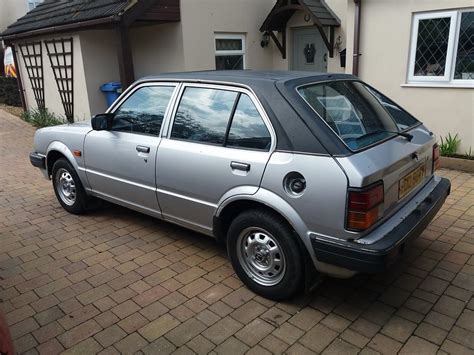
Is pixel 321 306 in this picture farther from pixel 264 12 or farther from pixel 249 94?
pixel 264 12

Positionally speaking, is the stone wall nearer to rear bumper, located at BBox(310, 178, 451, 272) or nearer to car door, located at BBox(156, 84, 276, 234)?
car door, located at BBox(156, 84, 276, 234)

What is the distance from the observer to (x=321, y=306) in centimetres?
308

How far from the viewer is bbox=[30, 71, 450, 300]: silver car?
2625 mm

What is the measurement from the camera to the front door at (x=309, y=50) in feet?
32.1

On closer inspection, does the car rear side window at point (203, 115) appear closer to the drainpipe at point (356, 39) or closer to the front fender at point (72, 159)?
the front fender at point (72, 159)

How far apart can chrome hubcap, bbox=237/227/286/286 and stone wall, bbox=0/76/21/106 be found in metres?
15.7

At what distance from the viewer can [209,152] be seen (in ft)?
10.8

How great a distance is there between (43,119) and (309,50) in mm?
7659

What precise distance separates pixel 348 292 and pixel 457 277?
0.95 metres

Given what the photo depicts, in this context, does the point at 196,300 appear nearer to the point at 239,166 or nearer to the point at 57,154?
the point at 239,166

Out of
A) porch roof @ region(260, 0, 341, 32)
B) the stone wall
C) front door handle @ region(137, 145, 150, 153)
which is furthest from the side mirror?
the stone wall

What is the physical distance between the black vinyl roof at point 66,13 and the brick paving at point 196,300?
5.26m

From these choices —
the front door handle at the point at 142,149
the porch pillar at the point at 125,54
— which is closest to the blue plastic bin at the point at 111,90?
the porch pillar at the point at 125,54

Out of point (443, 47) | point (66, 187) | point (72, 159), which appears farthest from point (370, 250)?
point (443, 47)
